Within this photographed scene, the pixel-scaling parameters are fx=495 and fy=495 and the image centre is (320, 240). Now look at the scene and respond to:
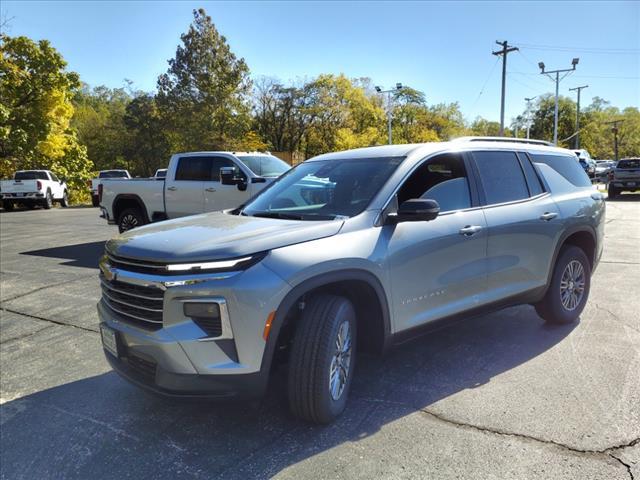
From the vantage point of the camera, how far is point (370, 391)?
3.55 m

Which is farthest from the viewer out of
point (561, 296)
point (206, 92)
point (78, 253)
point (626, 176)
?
point (206, 92)

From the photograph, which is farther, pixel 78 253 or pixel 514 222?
pixel 78 253

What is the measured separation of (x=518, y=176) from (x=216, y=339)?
3.19 metres

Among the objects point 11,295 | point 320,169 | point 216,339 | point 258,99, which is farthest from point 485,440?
point 258,99

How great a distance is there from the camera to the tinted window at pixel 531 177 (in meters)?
4.55

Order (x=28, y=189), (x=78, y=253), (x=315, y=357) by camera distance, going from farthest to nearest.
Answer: (x=28, y=189) → (x=78, y=253) → (x=315, y=357)

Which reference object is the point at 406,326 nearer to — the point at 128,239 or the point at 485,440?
the point at 485,440

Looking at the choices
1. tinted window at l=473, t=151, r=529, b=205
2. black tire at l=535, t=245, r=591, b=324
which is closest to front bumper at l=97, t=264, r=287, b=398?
tinted window at l=473, t=151, r=529, b=205

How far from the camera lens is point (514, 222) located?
4.14 meters

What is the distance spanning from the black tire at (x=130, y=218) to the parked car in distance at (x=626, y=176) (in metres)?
22.1

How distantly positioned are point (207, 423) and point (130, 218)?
9.06 meters

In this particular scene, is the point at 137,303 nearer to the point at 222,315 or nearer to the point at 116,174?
the point at 222,315

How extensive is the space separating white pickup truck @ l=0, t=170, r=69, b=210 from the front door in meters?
25.9

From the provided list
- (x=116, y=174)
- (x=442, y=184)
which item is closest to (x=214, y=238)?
(x=442, y=184)
